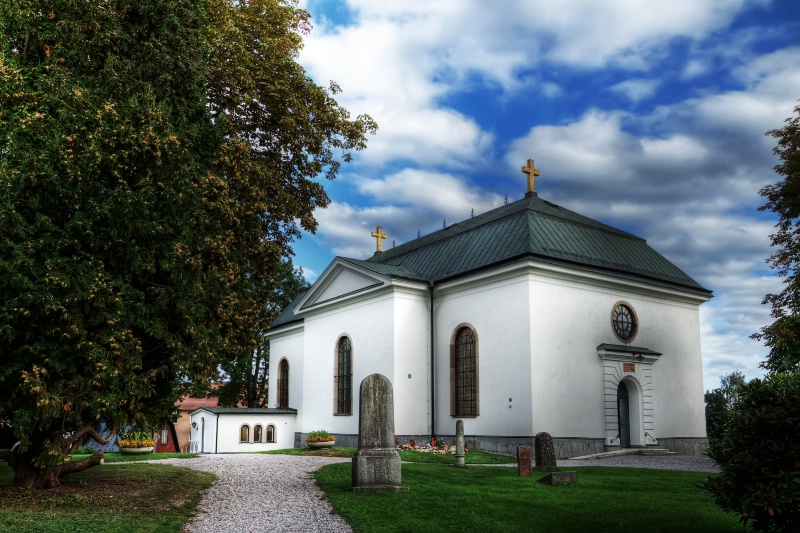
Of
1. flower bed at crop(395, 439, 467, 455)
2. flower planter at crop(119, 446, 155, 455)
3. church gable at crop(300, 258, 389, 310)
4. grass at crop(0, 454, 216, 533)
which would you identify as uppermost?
church gable at crop(300, 258, 389, 310)

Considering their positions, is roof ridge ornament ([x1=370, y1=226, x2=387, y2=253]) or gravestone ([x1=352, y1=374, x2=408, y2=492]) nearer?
gravestone ([x1=352, y1=374, x2=408, y2=492])

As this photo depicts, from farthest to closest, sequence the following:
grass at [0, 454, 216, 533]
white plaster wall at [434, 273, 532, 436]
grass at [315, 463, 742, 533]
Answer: white plaster wall at [434, 273, 532, 436]
grass at [315, 463, 742, 533]
grass at [0, 454, 216, 533]

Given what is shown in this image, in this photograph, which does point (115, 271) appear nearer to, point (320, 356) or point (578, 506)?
point (578, 506)

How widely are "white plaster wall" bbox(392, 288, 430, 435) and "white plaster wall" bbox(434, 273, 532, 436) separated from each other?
2.08 ft

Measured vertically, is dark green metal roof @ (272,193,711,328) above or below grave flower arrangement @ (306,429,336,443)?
above

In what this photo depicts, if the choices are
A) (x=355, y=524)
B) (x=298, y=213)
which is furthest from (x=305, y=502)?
(x=298, y=213)

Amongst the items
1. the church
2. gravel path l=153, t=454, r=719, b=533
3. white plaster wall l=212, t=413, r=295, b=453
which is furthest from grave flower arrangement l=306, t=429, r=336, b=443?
gravel path l=153, t=454, r=719, b=533

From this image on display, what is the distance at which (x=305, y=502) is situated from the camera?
11688 mm

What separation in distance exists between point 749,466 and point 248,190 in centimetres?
1053

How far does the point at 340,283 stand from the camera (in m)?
29.8

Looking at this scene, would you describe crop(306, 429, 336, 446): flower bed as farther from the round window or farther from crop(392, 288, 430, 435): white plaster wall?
the round window

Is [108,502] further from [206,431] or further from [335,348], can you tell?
[206,431]

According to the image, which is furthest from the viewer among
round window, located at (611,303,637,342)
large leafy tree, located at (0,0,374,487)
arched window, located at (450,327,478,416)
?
round window, located at (611,303,637,342)

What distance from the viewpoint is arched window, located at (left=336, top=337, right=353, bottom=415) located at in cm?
2904
